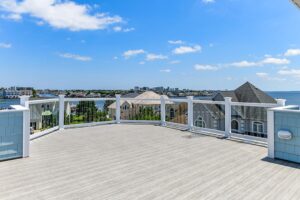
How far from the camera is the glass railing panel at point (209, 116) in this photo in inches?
258

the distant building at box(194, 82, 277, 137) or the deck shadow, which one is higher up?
the distant building at box(194, 82, 277, 137)

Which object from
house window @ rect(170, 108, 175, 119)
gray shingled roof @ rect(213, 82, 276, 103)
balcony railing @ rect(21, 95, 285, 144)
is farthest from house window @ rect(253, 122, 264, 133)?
gray shingled roof @ rect(213, 82, 276, 103)

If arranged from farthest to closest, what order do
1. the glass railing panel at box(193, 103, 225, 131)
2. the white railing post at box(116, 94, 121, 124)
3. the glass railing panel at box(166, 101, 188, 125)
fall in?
1. the white railing post at box(116, 94, 121, 124)
2. the glass railing panel at box(166, 101, 188, 125)
3. the glass railing panel at box(193, 103, 225, 131)

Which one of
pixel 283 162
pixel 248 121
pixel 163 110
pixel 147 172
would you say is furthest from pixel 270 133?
pixel 163 110

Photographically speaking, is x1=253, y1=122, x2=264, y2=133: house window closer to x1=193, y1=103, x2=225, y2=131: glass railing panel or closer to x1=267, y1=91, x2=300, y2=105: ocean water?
x1=193, y1=103, x2=225, y2=131: glass railing panel

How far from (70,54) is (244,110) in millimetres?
23766

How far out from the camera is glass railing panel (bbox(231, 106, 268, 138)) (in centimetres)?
577

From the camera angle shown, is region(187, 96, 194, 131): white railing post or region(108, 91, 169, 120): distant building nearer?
region(187, 96, 194, 131): white railing post

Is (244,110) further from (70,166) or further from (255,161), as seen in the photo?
(70,166)

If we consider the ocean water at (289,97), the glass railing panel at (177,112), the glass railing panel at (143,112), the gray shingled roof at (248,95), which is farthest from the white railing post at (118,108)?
the gray shingled roof at (248,95)

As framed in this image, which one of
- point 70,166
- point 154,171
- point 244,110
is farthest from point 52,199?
point 244,110

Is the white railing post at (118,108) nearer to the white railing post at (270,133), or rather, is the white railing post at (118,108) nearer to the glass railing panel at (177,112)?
the glass railing panel at (177,112)

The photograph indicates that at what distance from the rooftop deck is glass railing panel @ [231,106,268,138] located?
0.76 metres

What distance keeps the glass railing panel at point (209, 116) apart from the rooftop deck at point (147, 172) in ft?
3.90
